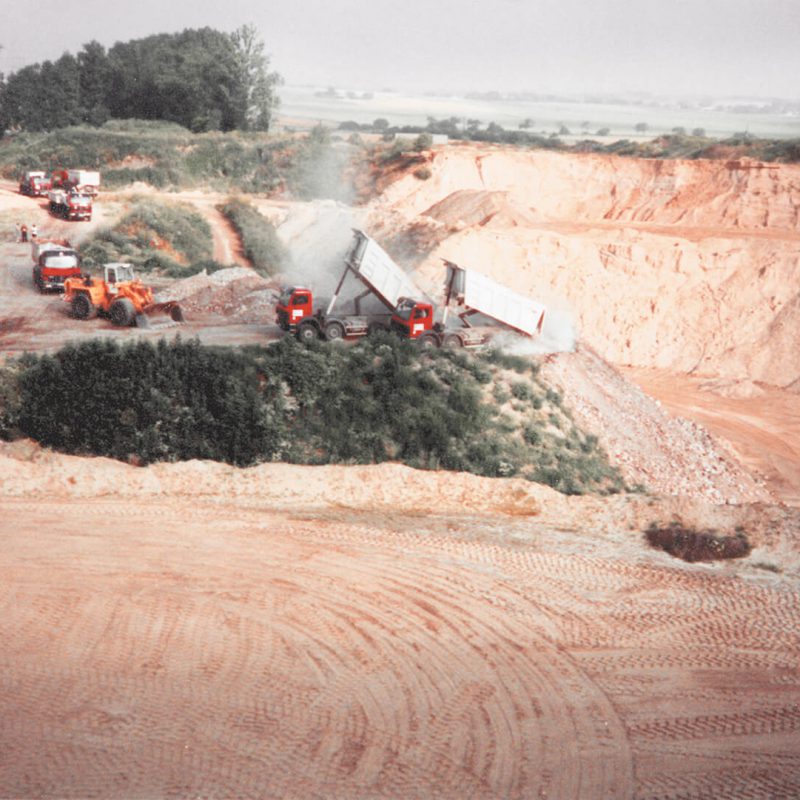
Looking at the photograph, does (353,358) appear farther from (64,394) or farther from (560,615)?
(560,615)

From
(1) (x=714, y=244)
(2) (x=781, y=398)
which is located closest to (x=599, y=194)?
(1) (x=714, y=244)

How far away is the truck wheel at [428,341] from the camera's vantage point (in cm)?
2393

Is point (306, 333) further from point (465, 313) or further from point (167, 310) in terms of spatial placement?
point (167, 310)

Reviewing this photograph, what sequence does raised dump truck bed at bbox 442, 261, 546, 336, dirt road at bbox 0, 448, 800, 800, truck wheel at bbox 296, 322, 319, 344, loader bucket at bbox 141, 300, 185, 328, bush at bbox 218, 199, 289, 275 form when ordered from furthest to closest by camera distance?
bush at bbox 218, 199, 289, 275 → loader bucket at bbox 141, 300, 185, 328 → raised dump truck bed at bbox 442, 261, 546, 336 → truck wheel at bbox 296, 322, 319, 344 → dirt road at bbox 0, 448, 800, 800

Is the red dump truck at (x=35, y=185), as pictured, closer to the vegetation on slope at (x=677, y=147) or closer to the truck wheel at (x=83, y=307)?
the vegetation on slope at (x=677, y=147)

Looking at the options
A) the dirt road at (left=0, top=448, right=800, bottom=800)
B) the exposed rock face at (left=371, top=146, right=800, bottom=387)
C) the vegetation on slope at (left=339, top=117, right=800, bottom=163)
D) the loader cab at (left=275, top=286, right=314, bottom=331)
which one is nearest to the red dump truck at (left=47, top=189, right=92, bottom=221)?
the exposed rock face at (left=371, top=146, right=800, bottom=387)

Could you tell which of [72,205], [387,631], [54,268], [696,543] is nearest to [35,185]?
[72,205]

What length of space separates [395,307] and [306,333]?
2765mm

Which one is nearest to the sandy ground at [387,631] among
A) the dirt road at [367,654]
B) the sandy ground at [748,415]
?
the dirt road at [367,654]

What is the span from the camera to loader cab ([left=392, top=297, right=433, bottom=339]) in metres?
23.9

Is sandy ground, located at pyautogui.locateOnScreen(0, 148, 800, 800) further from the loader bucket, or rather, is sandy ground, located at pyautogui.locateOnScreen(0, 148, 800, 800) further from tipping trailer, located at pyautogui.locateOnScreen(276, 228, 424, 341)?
tipping trailer, located at pyautogui.locateOnScreen(276, 228, 424, 341)

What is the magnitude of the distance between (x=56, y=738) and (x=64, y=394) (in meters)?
10.9

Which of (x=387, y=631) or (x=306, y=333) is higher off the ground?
(x=306, y=333)

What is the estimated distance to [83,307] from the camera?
27578 millimetres
